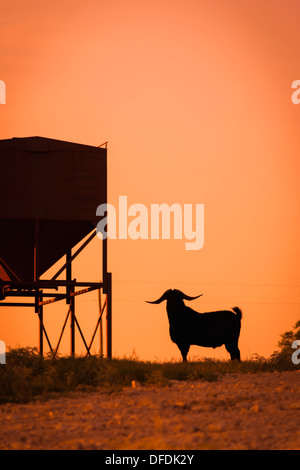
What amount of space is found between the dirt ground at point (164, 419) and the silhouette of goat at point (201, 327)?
6601 millimetres

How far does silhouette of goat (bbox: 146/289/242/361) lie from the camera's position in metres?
19.3

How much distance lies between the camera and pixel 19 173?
→ 67.1ft

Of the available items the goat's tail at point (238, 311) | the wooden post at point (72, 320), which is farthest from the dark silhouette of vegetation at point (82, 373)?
the wooden post at point (72, 320)

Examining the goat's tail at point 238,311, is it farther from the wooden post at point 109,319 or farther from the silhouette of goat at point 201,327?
the wooden post at point 109,319

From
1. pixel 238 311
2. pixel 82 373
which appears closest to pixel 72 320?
pixel 238 311

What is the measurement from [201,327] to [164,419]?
1026 centimetres

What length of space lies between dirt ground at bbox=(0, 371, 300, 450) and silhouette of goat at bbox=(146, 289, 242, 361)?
660 cm

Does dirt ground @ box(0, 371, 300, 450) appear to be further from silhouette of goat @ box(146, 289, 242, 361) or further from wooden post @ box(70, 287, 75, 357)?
wooden post @ box(70, 287, 75, 357)

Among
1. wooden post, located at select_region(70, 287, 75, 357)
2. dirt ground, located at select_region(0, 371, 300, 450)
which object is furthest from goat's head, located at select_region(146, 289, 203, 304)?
dirt ground, located at select_region(0, 371, 300, 450)

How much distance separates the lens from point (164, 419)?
9.27 metres

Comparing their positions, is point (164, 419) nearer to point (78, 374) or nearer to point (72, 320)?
point (78, 374)

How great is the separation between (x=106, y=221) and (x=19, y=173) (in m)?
2.62
